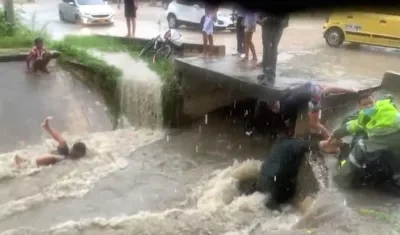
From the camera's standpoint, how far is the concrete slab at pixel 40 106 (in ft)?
27.8

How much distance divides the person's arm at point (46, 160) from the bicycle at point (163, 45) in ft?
12.9

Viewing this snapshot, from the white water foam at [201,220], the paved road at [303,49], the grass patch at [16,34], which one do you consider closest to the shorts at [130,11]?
the paved road at [303,49]

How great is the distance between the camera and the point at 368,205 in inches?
185

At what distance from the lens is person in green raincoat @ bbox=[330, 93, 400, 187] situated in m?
4.81

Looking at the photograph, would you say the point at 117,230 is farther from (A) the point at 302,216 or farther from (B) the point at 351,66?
(B) the point at 351,66

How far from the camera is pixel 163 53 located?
36.8ft

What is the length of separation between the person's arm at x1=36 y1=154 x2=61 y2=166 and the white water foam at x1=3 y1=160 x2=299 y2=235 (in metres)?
2.10

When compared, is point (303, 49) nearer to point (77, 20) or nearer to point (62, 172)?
point (62, 172)

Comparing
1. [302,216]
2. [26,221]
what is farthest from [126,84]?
[302,216]

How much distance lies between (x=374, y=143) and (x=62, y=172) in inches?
174

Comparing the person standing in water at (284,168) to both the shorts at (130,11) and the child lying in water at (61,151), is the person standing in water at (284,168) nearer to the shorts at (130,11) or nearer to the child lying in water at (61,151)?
the child lying in water at (61,151)

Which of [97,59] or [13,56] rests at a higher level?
[13,56]

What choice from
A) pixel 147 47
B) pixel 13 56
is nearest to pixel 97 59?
pixel 147 47

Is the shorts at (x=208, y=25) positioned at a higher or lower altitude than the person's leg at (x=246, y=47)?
higher
